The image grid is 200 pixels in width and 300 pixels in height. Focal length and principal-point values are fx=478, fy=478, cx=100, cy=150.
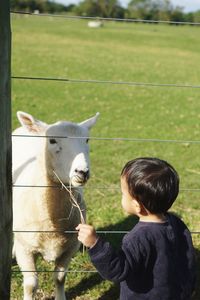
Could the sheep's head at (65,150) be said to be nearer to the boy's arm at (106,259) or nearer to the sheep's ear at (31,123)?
the sheep's ear at (31,123)

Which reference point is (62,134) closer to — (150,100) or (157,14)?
(150,100)

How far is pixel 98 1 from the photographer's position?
85062 mm

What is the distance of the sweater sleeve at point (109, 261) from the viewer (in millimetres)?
2039

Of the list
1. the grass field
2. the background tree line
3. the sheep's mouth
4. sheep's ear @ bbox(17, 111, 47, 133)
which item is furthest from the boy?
the background tree line

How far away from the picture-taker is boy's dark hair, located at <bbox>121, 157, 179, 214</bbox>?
7.06 ft

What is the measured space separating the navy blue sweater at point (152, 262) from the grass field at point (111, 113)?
1.10m

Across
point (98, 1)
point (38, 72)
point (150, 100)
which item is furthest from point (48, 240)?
point (98, 1)

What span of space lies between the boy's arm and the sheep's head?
115 centimetres

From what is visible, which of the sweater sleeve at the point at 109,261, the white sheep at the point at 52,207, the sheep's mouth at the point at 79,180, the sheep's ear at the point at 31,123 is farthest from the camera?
the sheep's ear at the point at 31,123

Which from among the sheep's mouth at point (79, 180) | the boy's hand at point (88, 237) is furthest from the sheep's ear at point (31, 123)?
the boy's hand at point (88, 237)

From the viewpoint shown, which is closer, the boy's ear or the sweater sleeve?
the sweater sleeve

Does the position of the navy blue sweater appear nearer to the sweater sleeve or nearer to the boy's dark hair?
the sweater sleeve

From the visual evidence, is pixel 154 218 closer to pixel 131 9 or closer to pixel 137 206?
pixel 137 206

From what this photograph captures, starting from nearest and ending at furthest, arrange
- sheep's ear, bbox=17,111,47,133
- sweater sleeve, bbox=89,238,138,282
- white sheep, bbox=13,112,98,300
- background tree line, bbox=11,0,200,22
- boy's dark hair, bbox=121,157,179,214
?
sweater sleeve, bbox=89,238,138,282, boy's dark hair, bbox=121,157,179,214, white sheep, bbox=13,112,98,300, sheep's ear, bbox=17,111,47,133, background tree line, bbox=11,0,200,22
